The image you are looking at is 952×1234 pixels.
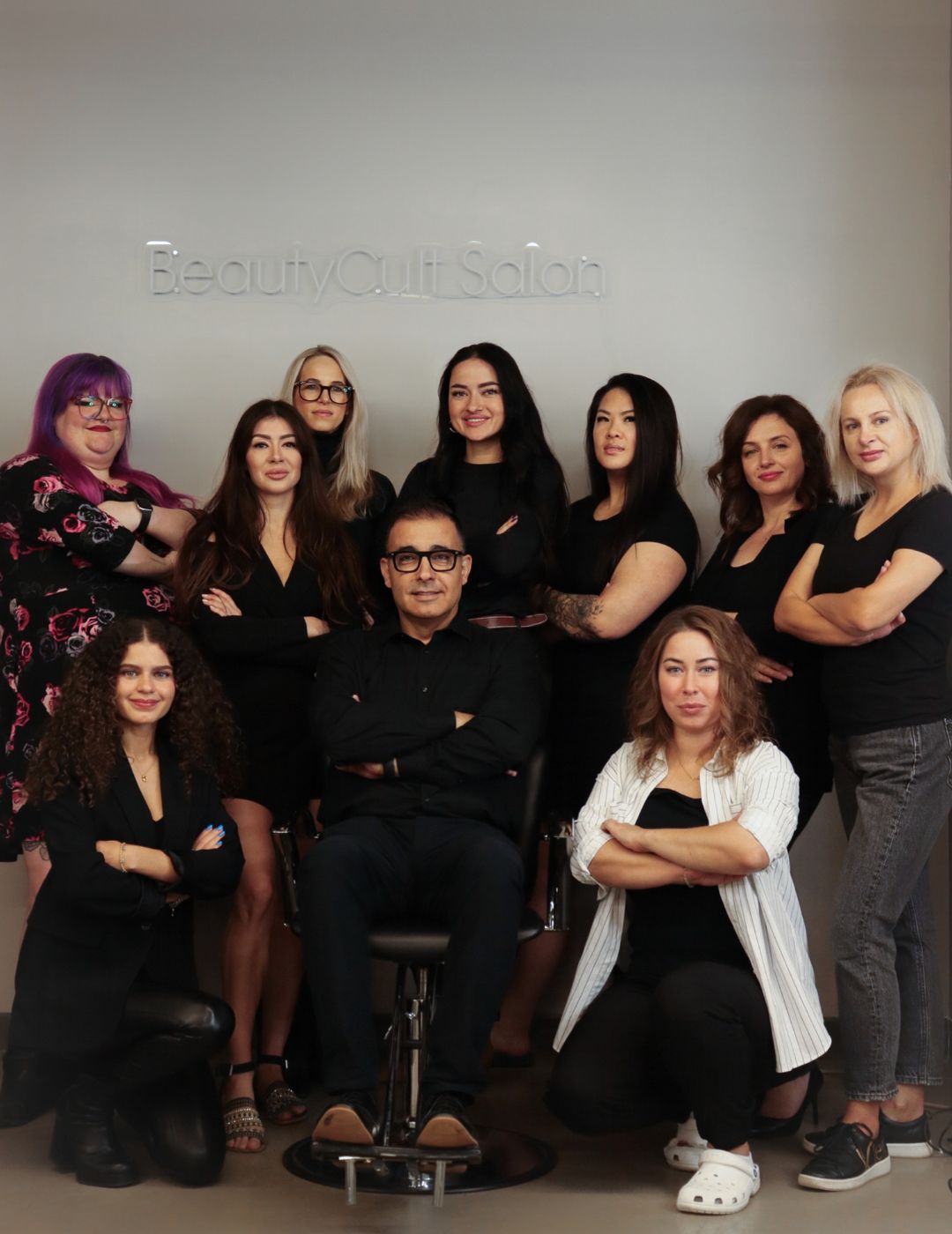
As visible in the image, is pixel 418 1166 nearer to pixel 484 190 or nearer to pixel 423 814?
pixel 423 814

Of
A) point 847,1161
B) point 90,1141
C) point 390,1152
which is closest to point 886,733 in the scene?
point 847,1161

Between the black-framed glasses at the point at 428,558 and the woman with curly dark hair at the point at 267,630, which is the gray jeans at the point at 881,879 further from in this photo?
the woman with curly dark hair at the point at 267,630

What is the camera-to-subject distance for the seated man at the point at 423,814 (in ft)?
9.73

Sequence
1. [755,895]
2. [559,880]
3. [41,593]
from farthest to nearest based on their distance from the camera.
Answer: [41,593] → [559,880] → [755,895]

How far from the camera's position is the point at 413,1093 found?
128 inches

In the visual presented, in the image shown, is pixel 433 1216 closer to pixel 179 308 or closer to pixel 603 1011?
Answer: pixel 603 1011

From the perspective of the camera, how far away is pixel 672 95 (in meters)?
4.43

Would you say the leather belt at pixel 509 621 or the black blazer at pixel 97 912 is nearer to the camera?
the black blazer at pixel 97 912

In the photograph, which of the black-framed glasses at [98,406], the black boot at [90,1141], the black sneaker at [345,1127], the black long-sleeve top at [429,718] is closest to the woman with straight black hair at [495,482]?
the black long-sleeve top at [429,718]

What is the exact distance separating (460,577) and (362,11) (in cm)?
203

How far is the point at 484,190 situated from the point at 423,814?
2.13m

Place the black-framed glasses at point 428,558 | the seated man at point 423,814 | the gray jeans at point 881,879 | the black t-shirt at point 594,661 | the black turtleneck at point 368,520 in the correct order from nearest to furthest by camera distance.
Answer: the seated man at point 423,814, the gray jeans at point 881,879, the black-framed glasses at point 428,558, the black t-shirt at point 594,661, the black turtleneck at point 368,520

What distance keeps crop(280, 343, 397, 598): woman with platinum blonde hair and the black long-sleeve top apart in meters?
0.45

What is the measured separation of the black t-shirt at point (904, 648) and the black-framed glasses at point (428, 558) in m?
0.92
